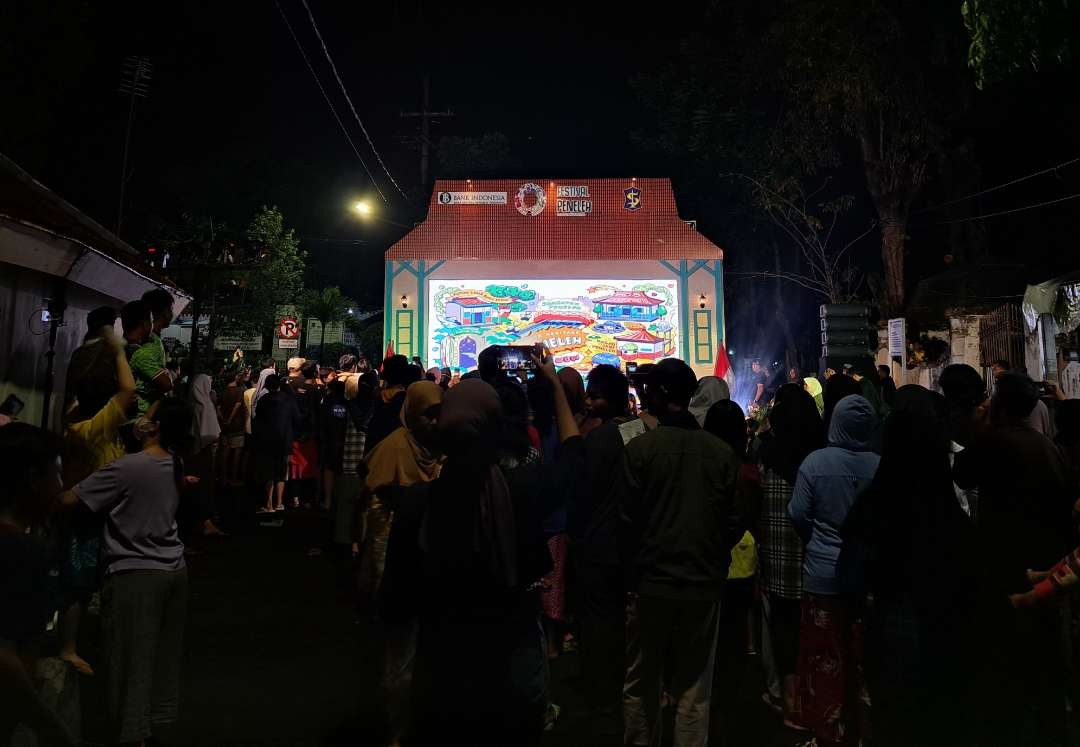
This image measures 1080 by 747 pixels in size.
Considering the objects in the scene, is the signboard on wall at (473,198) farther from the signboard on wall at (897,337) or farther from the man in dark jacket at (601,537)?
the man in dark jacket at (601,537)

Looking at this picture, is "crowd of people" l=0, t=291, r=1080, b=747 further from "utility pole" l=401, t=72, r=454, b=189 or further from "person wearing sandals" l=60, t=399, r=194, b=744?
"utility pole" l=401, t=72, r=454, b=189

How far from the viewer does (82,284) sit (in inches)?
297

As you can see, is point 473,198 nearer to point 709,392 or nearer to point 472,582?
point 709,392

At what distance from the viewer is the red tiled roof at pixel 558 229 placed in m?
19.3

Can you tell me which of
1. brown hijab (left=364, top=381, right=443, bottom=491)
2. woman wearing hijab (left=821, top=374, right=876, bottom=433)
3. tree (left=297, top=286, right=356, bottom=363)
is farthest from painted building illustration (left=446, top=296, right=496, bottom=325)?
brown hijab (left=364, top=381, right=443, bottom=491)

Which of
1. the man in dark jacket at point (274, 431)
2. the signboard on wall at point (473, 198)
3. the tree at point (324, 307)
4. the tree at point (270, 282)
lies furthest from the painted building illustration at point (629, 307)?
the tree at point (270, 282)

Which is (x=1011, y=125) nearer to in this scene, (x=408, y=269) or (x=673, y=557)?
(x=408, y=269)

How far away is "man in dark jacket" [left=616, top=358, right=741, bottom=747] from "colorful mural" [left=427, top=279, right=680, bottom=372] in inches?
590

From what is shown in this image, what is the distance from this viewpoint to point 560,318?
747 inches

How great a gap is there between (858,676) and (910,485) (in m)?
1.06

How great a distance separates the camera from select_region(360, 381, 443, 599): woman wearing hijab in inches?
157

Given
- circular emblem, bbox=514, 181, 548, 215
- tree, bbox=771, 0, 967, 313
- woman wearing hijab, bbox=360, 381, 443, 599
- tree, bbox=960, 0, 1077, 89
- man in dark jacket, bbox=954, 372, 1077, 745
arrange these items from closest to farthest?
man in dark jacket, bbox=954, 372, 1077, 745 < woman wearing hijab, bbox=360, 381, 443, 599 < tree, bbox=960, 0, 1077, 89 < tree, bbox=771, 0, 967, 313 < circular emblem, bbox=514, 181, 548, 215

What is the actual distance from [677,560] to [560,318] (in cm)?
1560

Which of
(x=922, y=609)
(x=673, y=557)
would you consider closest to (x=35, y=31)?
(x=673, y=557)
